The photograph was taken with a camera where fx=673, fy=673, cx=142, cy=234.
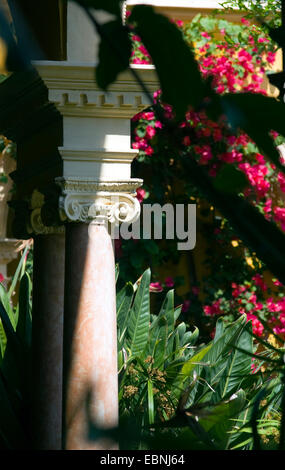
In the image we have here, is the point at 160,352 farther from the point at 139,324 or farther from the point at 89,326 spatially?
the point at 89,326

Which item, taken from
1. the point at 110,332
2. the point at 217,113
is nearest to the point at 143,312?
the point at 110,332

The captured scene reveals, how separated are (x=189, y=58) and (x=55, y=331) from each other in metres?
3.20

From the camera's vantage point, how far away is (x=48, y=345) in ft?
11.8

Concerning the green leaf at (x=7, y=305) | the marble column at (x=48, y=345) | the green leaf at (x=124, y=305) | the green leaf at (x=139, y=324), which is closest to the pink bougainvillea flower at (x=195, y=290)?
the green leaf at (x=124, y=305)

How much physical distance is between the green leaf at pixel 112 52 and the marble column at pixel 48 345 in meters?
3.10

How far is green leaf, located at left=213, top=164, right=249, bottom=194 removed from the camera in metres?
0.57

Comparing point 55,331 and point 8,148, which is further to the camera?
point 8,148

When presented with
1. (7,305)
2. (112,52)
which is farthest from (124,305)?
(112,52)

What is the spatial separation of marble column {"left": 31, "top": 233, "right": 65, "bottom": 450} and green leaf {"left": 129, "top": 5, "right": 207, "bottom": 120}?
125 inches

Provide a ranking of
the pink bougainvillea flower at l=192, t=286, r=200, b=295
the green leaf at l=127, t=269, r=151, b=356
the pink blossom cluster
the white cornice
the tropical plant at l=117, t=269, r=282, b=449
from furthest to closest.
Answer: the pink bougainvillea flower at l=192, t=286, r=200, b=295, the pink blossom cluster, the green leaf at l=127, t=269, r=151, b=356, the tropical plant at l=117, t=269, r=282, b=449, the white cornice

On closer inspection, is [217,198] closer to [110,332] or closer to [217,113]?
[217,113]

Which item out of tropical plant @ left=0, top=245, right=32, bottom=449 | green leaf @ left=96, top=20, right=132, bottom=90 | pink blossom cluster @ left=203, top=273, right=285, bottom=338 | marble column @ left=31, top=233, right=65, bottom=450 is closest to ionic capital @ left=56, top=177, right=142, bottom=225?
marble column @ left=31, top=233, right=65, bottom=450

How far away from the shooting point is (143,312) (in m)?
4.19

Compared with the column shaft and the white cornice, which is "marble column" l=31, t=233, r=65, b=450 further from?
the white cornice
